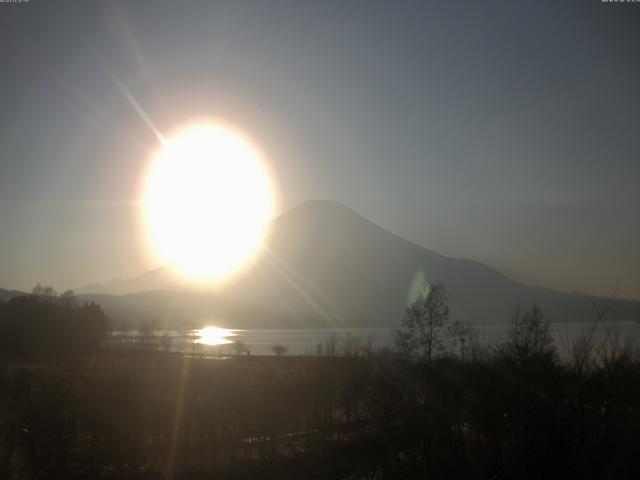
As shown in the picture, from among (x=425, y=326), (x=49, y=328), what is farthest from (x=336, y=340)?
(x=49, y=328)

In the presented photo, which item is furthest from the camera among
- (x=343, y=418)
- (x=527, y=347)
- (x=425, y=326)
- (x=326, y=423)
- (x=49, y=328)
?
(x=49, y=328)

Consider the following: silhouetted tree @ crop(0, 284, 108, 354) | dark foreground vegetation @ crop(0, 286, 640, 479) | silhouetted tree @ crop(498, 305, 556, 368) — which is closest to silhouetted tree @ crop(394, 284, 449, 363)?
dark foreground vegetation @ crop(0, 286, 640, 479)

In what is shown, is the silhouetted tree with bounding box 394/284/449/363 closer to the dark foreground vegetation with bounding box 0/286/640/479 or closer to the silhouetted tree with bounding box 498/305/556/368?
the dark foreground vegetation with bounding box 0/286/640/479

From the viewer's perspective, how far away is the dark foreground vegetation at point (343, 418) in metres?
3.51

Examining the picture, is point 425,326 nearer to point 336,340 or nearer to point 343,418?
point 343,418

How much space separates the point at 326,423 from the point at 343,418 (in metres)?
4.69

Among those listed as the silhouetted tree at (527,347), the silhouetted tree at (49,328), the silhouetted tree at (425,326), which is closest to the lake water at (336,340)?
the silhouetted tree at (527,347)

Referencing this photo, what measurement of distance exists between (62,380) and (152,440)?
9.73 feet

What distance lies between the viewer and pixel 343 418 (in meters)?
22.9

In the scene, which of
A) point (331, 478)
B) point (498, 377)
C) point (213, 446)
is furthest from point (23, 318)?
point (498, 377)

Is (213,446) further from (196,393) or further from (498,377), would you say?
(498,377)

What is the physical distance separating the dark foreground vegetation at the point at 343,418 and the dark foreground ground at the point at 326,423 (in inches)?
0.7

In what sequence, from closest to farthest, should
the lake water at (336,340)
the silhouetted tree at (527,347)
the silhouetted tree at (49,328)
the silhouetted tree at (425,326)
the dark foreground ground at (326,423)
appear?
1. the dark foreground ground at (326,423)
2. the lake water at (336,340)
3. the silhouetted tree at (527,347)
4. the silhouetted tree at (425,326)
5. the silhouetted tree at (49,328)

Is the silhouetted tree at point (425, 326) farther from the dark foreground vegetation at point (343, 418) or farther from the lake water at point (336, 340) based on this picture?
the lake water at point (336, 340)
